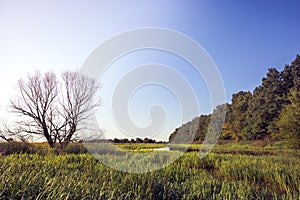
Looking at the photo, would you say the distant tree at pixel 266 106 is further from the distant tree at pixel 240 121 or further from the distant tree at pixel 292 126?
the distant tree at pixel 292 126

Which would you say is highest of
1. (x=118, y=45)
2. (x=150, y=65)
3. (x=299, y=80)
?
(x=299, y=80)

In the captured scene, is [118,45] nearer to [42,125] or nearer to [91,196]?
[91,196]

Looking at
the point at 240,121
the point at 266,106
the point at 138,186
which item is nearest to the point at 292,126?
the point at 138,186

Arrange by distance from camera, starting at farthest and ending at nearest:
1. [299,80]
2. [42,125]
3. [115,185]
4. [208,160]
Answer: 1. [299,80]
2. [42,125]
3. [208,160]
4. [115,185]

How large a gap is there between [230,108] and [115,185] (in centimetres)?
4172

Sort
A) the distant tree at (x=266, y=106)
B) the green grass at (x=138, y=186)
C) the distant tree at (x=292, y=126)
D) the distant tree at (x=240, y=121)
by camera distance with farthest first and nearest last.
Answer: the distant tree at (x=240, y=121), the distant tree at (x=266, y=106), the distant tree at (x=292, y=126), the green grass at (x=138, y=186)

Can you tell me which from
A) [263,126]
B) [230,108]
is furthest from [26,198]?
[230,108]

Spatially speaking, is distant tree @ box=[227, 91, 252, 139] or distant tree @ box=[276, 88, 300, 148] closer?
distant tree @ box=[276, 88, 300, 148]

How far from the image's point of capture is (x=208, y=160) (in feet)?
25.8

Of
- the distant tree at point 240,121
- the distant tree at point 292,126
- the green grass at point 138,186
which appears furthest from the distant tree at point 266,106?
the green grass at point 138,186

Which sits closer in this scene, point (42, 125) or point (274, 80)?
point (42, 125)

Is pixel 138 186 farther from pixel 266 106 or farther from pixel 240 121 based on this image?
pixel 240 121

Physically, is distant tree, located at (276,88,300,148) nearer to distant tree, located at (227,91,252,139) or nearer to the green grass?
the green grass

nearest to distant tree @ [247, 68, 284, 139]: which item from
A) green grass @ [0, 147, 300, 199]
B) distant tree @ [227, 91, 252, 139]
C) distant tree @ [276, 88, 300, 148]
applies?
distant tree @ [227, 91, 252, 139]
